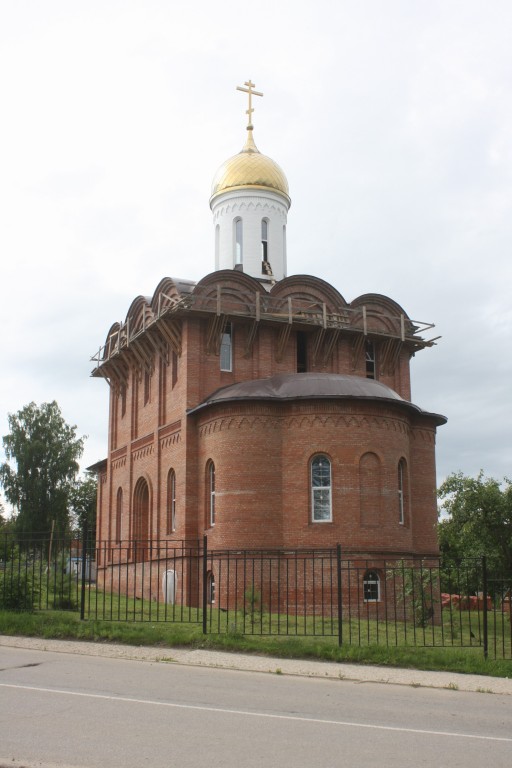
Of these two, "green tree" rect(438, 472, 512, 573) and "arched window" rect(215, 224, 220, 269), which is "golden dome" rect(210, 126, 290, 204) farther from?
"green tree" rect(438, 472, 512, 573)

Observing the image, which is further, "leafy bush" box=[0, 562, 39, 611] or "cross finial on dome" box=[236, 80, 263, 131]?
"cross finial on dome" box=[236, 80, 263, 131]

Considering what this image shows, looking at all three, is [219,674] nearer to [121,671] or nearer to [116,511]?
[121,671]

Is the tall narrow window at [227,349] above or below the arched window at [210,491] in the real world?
above

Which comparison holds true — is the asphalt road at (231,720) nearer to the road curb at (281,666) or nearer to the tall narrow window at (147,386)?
the road curb at (281,666)

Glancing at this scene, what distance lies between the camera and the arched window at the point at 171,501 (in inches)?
941

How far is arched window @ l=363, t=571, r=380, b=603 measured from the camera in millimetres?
20125

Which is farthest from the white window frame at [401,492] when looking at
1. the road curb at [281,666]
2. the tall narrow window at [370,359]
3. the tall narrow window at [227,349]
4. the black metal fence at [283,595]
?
the road curb at [281,666]

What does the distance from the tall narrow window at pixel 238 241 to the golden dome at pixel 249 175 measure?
124 centimetres

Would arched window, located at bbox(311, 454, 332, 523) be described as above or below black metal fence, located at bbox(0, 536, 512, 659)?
above

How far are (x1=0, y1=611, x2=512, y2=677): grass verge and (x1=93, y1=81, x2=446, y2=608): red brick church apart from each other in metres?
6.13

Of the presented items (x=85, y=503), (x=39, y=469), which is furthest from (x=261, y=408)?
(x=85, y=503)

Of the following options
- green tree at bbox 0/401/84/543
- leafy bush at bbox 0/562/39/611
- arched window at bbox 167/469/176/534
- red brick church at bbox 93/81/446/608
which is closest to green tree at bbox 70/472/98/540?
green tree at bbox 0/401/84/543

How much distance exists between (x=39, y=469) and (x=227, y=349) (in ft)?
69.6

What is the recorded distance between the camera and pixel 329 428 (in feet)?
68.2
